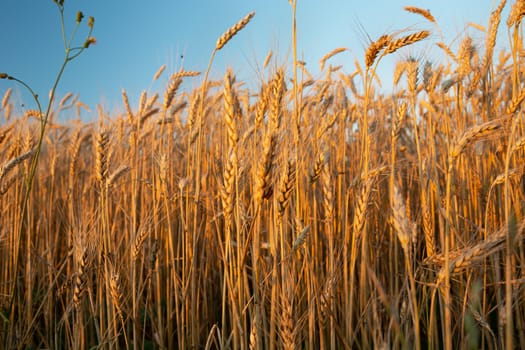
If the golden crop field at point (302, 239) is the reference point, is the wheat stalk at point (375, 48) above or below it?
above

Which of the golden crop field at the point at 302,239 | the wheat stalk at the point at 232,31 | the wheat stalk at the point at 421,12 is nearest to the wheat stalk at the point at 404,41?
the golden crop field at the point at 302,239

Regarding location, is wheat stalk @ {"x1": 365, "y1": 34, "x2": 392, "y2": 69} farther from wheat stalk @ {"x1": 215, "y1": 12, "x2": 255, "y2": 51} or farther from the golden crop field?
wheat stalk @ {"x1": 215, "y1": 12, "x2": 255, "y2": 51}

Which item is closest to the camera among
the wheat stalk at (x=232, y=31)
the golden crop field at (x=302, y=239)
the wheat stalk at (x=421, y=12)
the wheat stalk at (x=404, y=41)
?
the golden crop field at (x=302, y=239)

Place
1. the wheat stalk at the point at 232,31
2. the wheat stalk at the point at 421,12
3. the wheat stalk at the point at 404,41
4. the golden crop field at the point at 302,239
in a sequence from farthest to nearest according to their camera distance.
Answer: the wheat stalk at the point at 421,12
the wheat stalk at the point at 232,31
the wheat stalk at the point at 404,41
the golden crop field at the point at 302,239

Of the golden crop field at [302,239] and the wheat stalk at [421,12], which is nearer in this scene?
the golden crop field at [302,239]

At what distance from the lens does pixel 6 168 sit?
4.75 ft

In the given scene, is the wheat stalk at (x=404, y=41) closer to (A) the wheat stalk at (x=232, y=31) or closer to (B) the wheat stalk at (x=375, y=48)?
(B) the wheat stalk at (x=375, y=48)

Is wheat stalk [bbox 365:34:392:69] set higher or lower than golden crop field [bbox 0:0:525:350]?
higher

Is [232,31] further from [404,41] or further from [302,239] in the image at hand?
[302,239]

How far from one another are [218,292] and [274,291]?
1.31 m

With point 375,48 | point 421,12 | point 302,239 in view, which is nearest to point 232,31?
point 375,48

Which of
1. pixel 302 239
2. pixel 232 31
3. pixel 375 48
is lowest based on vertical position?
pixel 302 239

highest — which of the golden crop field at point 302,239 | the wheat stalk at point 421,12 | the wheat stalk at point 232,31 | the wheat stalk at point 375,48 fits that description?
the wheat stalk at point 421,12

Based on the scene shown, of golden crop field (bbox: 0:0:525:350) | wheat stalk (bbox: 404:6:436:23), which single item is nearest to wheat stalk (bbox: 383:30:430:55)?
golden crop field (bbox: 0:0:525:350)
